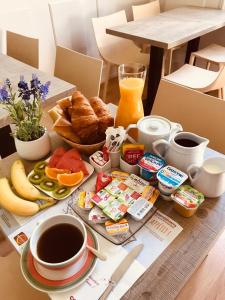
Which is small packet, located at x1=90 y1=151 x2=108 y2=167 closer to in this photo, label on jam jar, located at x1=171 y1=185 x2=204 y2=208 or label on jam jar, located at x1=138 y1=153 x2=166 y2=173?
label on jam jar, located at x1=138 y1=153 x2=166 y2=173

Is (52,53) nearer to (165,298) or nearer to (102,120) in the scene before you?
(102,120)

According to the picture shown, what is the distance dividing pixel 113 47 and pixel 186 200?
2.25m

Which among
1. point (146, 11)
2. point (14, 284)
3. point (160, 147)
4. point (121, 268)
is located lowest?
point (14, 284)

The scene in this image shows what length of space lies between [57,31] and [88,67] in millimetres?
1265

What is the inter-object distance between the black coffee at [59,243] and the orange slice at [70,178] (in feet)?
0.52

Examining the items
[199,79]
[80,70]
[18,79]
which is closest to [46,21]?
[80,70]

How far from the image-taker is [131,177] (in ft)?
2.22

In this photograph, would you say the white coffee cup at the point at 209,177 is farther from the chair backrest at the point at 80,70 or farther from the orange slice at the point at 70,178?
the chair backrest at the point at 80,70

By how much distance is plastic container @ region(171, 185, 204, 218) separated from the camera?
0.58 meters

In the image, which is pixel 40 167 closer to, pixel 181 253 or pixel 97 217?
pixel 97 217

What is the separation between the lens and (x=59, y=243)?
20.5 inches

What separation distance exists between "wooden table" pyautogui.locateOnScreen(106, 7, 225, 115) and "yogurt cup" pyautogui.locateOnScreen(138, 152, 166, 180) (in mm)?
1300

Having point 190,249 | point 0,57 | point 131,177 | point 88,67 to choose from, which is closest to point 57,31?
point 0,57

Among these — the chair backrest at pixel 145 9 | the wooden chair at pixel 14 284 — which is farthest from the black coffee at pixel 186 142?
the chair backrest at pixel 145 9
